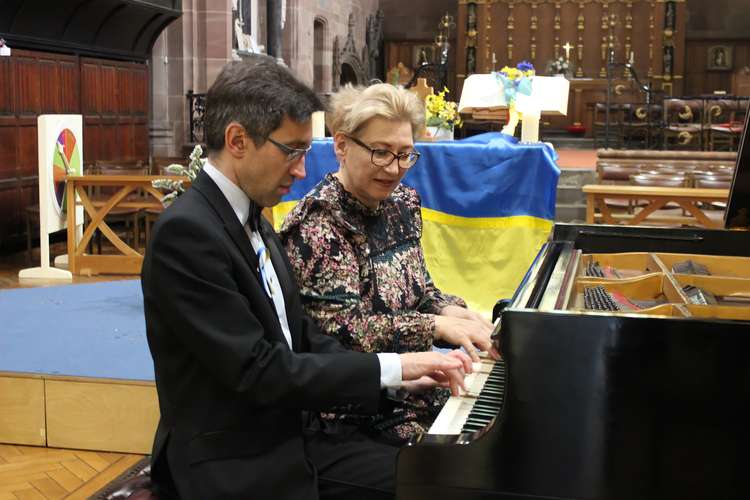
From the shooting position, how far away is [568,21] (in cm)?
1784

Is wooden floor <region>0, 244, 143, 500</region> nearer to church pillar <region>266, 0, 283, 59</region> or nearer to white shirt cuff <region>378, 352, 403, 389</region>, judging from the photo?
white shirt cuff <region>378, 352, 403, 389</region>

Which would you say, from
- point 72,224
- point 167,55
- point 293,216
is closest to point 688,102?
point 167,55

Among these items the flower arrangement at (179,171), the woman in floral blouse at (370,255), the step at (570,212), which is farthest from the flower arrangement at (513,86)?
the woman in floral blouse at (370,255)

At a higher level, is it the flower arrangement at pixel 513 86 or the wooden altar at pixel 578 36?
the wooden altar at pixel 578 36

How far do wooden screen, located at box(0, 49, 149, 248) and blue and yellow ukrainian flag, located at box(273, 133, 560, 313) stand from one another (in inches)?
160

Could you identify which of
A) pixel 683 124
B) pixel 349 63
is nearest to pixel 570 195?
pixel 683 124

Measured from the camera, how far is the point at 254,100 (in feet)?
6.38

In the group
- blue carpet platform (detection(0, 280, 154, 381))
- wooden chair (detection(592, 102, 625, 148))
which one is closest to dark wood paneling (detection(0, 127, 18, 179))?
blue carpet platform (detection(0, 280, 154, 381))

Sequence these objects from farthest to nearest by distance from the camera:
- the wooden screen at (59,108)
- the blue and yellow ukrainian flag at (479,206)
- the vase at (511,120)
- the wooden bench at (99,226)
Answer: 1. the wooden screen at (59,108)
2. the wooden bench at (99,226)
3. the vase at (511,120)
4. the blue and yellow ukrainian flag at (479,206)

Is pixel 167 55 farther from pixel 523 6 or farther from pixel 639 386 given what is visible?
pixel 639 386

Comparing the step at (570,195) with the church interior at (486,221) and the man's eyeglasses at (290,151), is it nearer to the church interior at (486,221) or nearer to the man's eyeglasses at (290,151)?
the church interior at (486,221)

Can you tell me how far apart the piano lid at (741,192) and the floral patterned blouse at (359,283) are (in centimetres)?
124

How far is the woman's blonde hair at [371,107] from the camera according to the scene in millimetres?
2432

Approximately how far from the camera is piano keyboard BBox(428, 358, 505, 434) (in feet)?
6.11
